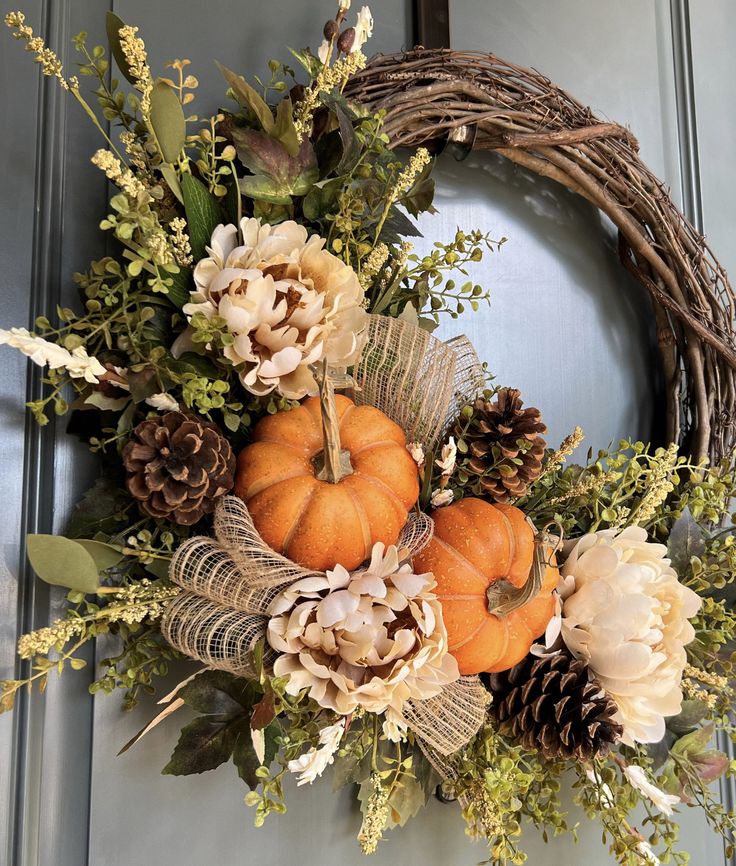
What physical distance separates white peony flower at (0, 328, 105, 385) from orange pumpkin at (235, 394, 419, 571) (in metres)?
0.14

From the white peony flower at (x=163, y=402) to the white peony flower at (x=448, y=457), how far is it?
23cm

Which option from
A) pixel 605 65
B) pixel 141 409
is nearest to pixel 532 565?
pixel 141 409

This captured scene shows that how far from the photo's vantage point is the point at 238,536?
632mm

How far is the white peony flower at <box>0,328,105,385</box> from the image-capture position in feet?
1.96

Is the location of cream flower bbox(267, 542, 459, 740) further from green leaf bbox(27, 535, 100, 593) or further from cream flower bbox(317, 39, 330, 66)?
cream flower bbox(317, 39, 330, 66)

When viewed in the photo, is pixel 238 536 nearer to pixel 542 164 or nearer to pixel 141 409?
pixel 141 409

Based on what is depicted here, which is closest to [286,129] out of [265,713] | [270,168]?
[270,168]

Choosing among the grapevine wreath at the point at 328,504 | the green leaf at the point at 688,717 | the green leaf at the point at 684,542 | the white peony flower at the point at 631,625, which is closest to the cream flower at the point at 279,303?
the grapevine wreath at the point at 328,504

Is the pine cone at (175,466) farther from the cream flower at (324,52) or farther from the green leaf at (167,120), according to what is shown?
the cream flower at (324,52)

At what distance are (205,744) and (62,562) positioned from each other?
21cm

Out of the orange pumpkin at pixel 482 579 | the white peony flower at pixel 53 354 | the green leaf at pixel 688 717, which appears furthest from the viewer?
the green leaf at pixel 688 717

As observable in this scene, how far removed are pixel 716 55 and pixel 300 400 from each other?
100 cm

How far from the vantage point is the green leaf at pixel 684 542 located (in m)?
0.92

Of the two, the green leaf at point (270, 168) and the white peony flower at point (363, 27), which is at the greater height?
the white peony flower at point (363, 27)
